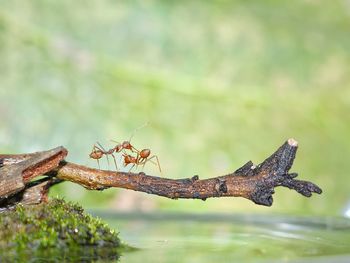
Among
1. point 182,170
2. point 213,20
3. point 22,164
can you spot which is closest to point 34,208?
point 22,164

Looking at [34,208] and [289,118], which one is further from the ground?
[289,118]

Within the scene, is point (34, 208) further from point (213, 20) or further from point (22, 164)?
point (213, 20)

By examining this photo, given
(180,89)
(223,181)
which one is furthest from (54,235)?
(180,89)

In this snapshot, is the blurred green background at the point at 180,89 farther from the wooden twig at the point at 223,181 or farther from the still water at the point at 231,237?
the wooden twig at the point at 223,181

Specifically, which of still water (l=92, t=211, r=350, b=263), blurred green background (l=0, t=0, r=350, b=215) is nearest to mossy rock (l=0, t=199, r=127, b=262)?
still water (l=92, t=211, r=350, b=263)

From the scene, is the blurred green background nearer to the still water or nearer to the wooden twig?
the still water

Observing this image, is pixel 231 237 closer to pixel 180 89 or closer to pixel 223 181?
pixel 223 181
